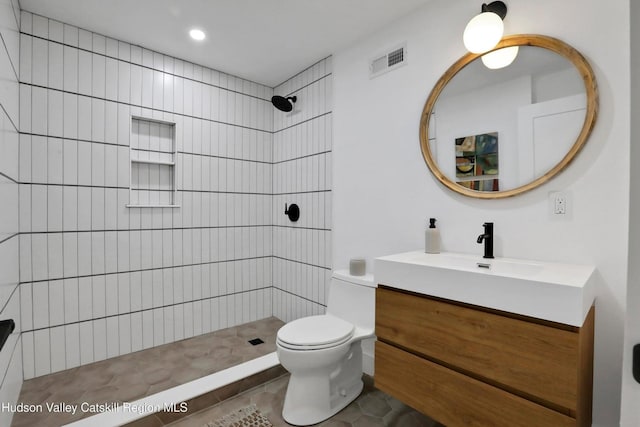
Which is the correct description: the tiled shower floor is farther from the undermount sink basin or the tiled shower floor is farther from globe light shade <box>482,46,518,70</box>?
globe light shade <box>482,46,518,70</box>

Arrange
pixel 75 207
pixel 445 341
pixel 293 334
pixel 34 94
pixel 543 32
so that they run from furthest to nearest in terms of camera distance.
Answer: pixel 75 207
pixel 34 94
pixel 293 334
pixel 543 32
pixel 445 341

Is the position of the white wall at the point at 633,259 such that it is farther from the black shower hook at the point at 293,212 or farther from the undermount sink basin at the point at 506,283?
the black shower hook at the point at 293,212

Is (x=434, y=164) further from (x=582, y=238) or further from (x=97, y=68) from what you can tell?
(x=97, y=68)

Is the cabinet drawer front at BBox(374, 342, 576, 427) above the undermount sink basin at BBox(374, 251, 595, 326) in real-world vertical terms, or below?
below

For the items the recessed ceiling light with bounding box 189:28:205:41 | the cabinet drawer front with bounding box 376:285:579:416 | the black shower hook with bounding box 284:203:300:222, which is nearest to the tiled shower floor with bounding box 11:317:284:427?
the black shower hook with bounding box 284:203:300:222

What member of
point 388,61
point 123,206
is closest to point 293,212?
point 123,206

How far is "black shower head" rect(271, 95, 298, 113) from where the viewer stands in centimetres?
280

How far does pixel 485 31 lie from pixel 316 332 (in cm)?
175

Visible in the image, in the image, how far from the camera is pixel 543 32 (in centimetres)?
149

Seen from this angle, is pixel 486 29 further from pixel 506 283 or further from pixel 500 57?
pixel 506 283

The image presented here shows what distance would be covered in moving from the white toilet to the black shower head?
1666mm

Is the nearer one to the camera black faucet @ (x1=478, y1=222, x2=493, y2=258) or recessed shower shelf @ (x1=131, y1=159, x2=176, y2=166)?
black faucet @ (x1=478, y1=222, x2=493, y2=258)

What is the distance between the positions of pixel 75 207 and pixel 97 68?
996mm

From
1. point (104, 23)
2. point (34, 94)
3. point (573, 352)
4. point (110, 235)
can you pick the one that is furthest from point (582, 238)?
point (34, 94)
